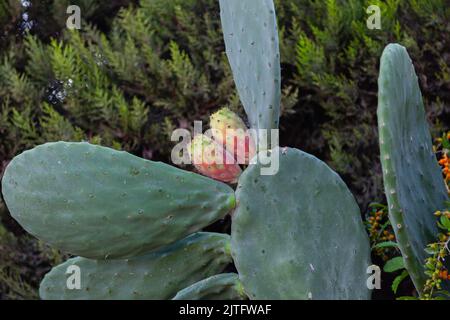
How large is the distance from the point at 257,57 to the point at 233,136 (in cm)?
21

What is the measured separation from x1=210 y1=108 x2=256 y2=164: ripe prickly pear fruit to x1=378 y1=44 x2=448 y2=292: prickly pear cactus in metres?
0.39

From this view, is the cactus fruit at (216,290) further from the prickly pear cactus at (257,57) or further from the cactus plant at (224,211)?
the prickly pear cactus at (257,57)

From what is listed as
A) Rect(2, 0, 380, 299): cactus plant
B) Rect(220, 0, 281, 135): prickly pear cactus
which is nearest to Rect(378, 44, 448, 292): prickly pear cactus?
Rect(2, 0, 380, 299): cactus plant

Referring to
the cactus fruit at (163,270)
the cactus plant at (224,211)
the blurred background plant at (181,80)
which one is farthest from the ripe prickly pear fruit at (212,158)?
the blurred background plant at (181,80)

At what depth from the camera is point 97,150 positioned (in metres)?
1.78

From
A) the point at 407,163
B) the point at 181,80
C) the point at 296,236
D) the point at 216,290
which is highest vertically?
the point at 181,80

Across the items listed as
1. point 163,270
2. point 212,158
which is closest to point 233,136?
point 212,158

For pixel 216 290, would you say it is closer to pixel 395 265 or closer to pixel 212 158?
pixel 212 158

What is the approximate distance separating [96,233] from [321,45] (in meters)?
1.15

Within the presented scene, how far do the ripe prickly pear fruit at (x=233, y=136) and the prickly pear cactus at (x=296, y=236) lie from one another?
0.82ft

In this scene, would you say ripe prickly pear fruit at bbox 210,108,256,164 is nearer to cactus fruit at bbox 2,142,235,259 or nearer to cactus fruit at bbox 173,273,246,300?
cactus fruit at bbox 2,142,235,259

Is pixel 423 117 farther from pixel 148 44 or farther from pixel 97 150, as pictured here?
pixel 148 44

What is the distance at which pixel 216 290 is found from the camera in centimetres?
189

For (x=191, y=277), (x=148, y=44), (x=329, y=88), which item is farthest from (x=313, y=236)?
(x=148, y=44)
